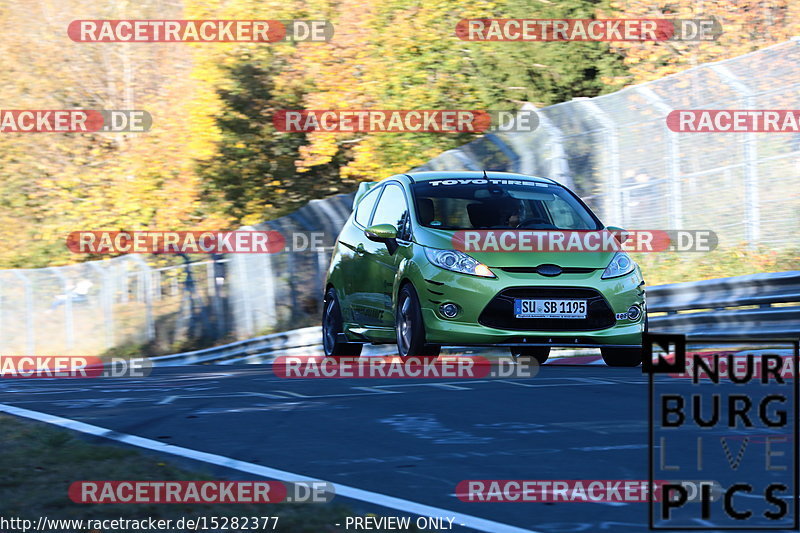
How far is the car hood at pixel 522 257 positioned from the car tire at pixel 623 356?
0.99m

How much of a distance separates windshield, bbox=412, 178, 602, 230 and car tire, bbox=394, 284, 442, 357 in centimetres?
70

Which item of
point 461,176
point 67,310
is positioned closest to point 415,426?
point 461,176

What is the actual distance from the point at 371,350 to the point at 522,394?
826 cm

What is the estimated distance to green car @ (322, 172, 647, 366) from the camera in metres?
11.8

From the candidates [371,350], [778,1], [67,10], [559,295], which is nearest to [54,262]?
[67,10]

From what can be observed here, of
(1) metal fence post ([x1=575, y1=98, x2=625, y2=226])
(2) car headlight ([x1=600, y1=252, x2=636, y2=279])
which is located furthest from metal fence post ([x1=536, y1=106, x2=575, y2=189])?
(2) car headlight ([x1=600, y1=252, x2=636, y2=279])

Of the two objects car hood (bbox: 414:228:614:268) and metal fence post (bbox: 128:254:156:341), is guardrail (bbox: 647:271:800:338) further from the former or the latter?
metal fence post (bbox: 128:254:156:341)

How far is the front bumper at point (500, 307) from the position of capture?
11.8 metres

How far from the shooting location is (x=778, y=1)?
28656 millimetres

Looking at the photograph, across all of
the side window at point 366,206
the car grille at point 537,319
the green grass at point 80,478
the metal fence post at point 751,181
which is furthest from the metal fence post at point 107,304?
the green grass at point 80,478

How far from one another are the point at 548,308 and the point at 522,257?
48 cm

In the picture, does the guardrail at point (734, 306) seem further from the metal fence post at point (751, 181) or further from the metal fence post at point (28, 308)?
the metal fence post at point (28, 308)

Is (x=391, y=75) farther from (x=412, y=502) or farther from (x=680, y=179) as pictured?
(x=412, y=502)

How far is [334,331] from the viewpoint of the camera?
14844mm
